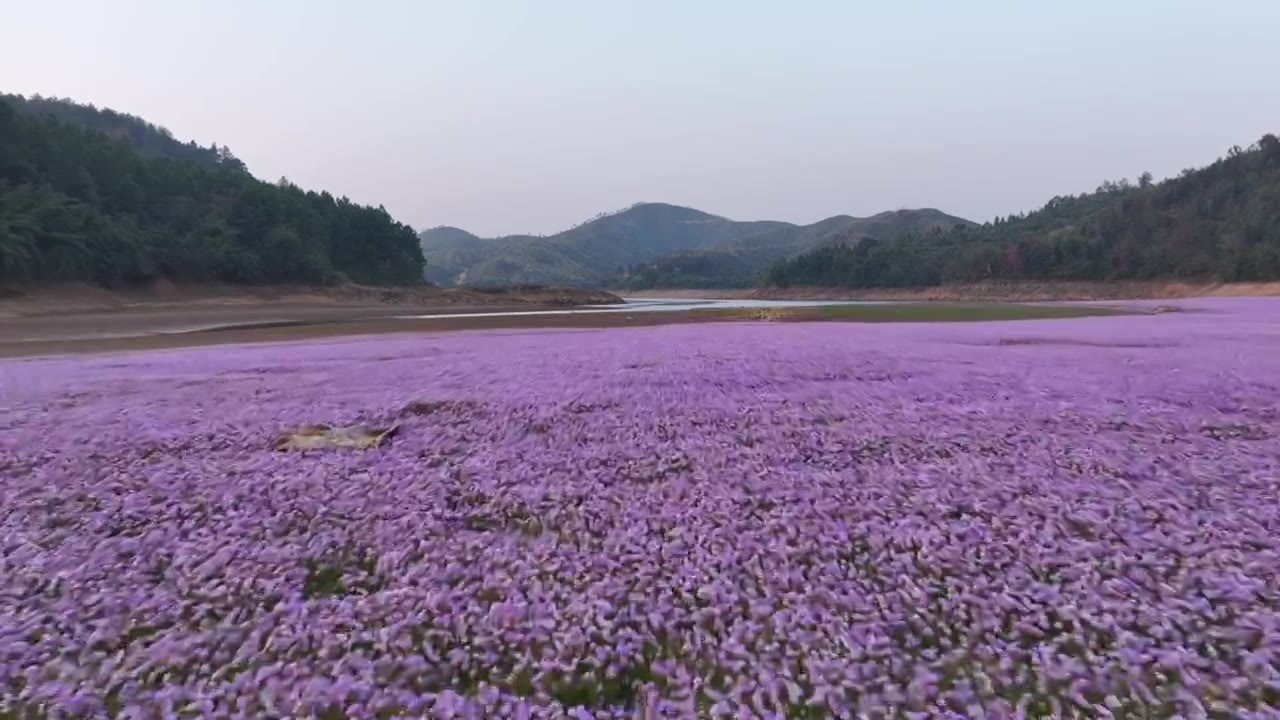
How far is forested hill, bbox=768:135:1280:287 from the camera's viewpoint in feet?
310

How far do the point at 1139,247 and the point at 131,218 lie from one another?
15003 cm

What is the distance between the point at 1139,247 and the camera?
364 feet

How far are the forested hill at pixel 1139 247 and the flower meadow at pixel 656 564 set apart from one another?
109 metres

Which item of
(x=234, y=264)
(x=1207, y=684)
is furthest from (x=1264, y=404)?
(x=234, y=264)

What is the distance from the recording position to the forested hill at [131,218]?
5375 cm

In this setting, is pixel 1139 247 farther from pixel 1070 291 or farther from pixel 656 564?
pixel 656 564

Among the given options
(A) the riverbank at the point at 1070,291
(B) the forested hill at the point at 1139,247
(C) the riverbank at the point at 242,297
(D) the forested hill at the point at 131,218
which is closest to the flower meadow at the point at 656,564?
(C) the riverbank at the point at 242,297

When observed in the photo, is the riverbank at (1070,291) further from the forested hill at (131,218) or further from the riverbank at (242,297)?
the forested hill at (131,218)

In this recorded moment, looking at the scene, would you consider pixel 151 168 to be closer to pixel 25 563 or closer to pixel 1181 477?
pixel 25 563

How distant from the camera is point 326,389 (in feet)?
41.4

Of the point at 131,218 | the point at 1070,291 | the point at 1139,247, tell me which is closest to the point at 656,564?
the point at 131,218

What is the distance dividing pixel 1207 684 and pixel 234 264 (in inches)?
3394

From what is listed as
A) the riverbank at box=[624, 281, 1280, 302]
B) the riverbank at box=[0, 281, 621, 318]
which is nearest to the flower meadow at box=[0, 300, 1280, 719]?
the riverbank at box=[0, 281, 621, 318]

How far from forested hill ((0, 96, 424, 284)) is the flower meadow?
199 ft
